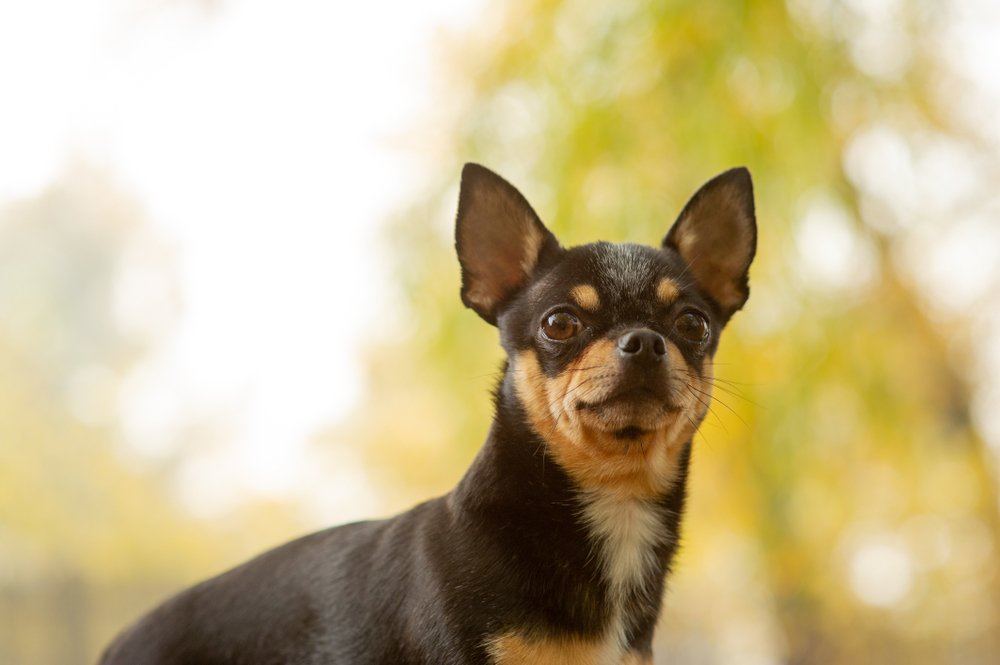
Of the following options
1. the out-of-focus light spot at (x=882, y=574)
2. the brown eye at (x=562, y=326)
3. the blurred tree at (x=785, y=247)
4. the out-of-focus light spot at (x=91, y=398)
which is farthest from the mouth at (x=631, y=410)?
the out-of-focus light spot at (x=91, y=398)

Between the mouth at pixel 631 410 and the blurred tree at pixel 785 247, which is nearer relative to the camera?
the mouth at pixel 631 410

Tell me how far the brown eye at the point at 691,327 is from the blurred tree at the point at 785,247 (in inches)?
69.1

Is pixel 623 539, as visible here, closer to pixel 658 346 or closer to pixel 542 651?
pixel 542 651

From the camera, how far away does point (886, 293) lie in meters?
5.30

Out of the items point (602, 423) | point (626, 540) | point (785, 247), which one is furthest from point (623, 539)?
point (785, 247)

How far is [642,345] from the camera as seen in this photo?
5.19 feet

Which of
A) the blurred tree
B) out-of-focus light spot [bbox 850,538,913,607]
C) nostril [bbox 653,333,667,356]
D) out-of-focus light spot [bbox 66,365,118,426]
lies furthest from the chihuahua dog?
out-of-focus light spot [bbox 66,365,118,426]

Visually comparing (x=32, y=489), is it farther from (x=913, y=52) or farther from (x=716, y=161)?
(x=913, y=52)

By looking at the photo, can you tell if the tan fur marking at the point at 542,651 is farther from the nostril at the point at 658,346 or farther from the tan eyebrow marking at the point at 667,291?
the tan eyebrow marking at the point at 667,291

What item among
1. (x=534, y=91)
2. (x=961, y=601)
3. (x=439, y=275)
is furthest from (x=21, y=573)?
(x=961, y=601)

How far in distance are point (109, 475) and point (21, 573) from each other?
3.45ft

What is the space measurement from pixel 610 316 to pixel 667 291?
16 centimetres

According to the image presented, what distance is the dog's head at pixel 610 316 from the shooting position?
164 cm

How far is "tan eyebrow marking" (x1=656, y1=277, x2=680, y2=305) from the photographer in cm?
180
